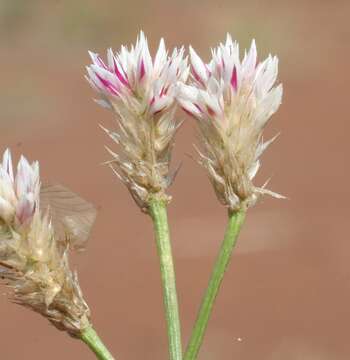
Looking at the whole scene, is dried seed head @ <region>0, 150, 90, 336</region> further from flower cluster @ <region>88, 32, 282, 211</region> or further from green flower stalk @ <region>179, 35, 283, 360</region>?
green flower stalk @ <region>179, 35, 283, 360</region>

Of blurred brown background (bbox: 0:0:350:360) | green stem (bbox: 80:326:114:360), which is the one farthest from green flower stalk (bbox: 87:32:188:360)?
blurred brown background (bbox: 0:0:350:360)

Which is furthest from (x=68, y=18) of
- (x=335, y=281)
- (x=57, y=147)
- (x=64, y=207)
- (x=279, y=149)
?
(x=64, y=207)

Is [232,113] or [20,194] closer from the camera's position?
[20,194]

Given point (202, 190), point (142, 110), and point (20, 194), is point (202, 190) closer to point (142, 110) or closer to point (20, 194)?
point (142, 110)

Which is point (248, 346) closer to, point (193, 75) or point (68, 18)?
point (193, 75)

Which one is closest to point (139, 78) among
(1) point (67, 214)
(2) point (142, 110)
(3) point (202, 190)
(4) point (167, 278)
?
(2) point (142, 110)

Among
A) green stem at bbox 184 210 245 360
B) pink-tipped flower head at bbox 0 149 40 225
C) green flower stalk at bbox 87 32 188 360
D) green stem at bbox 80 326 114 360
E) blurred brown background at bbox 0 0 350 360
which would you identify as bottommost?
green stem at bbox 80 326 114 360
